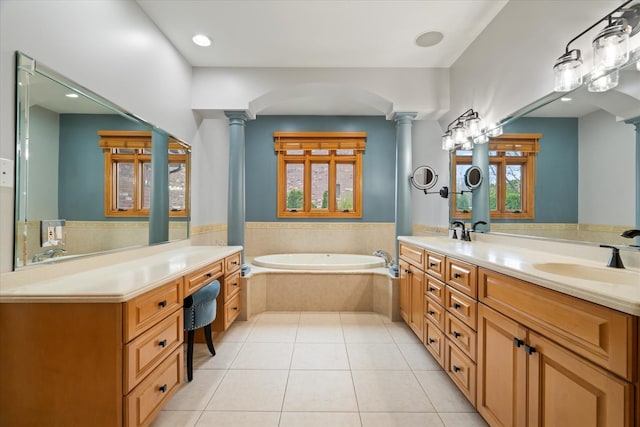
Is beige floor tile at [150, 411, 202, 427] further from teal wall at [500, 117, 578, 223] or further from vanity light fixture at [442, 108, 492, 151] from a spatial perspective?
vanity light fixture at [442, 108, 492, 151]

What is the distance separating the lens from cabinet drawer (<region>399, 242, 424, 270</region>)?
245 centimetres

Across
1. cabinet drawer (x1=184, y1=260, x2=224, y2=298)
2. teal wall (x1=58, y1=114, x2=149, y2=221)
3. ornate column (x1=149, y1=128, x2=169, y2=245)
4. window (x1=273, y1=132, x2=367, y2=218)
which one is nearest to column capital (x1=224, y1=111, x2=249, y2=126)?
ornate column (x1=149, y1=128, x2=169, y2=245)

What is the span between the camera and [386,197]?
450cm

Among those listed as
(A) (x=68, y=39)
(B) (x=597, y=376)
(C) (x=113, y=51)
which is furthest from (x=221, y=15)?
(B) (x=597, y=376)

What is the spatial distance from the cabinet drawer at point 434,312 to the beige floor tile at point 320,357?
718mm

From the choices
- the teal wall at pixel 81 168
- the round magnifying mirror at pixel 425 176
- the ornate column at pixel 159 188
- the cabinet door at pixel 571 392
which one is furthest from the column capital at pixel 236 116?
the cabinet door at pixel 571 392

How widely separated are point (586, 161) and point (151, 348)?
249 cm

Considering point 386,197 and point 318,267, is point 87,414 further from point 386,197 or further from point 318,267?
point 386,197

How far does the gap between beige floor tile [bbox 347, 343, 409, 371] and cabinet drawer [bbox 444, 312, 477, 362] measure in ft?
1.73

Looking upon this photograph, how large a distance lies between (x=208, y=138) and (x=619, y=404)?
3.91 meters

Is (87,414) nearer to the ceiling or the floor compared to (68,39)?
nearer to the floor

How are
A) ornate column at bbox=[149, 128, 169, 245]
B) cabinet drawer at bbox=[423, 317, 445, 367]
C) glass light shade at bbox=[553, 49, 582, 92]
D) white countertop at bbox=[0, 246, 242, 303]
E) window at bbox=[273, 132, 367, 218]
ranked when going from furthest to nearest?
window at bbox=[273, 132, 367, 218]
ornate column at bbox=[149, 128, 169, 245]
cabinet drawer at bbox=[423, 317, 445, 367]
glass light shade at bbox=[553, 49, 582, 92]
white countertop at bbox=[0, 246, 242, 303]

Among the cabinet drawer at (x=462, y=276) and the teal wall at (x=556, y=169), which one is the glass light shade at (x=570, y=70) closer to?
the teal wall at (x=556, y=169)

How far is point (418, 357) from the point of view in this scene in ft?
7.70
